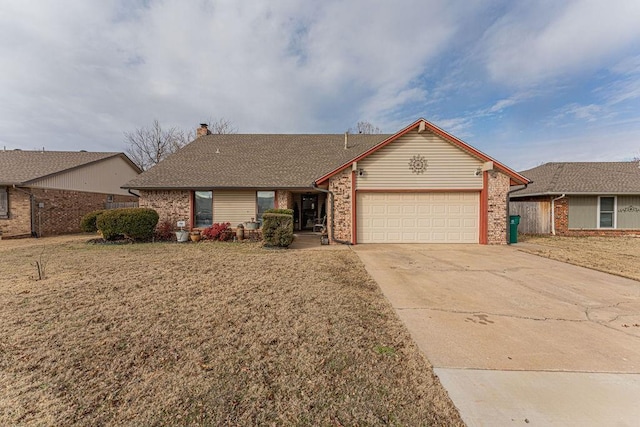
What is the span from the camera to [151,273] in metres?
6.04

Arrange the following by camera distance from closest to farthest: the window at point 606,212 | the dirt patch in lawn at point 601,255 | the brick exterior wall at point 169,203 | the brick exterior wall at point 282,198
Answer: the dirt patch in lawn at point 601,255 → the brick exterior wall at point 169,203 → the brick exterior wall at point 282,198 → the window at point 606,212

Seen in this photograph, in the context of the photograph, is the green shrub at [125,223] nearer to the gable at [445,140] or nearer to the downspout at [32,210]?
the downspout at [32,210]

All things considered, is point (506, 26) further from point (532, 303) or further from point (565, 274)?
point (532, 303)

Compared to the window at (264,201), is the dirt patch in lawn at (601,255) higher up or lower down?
lower down

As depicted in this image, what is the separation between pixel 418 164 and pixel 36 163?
834 inches

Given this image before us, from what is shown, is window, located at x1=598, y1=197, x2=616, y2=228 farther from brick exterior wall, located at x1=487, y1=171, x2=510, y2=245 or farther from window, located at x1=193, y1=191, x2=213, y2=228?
window, located at x1=193, y1=191, x2=213, y2=228

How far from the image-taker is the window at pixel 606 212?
13.0m

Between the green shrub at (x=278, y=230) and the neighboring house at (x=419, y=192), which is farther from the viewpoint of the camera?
the neighboring house at (x=419, y=192)

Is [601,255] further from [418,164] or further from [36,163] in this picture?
[36,163]

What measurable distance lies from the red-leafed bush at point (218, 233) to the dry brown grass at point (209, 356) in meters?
5.92

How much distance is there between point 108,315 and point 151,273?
2471mm

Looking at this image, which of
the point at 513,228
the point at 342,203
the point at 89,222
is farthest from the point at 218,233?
the point at 513,228

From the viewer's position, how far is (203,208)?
40.7ft

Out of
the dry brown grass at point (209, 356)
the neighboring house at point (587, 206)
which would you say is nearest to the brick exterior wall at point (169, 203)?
the dry brown grass at point (209, 356)
